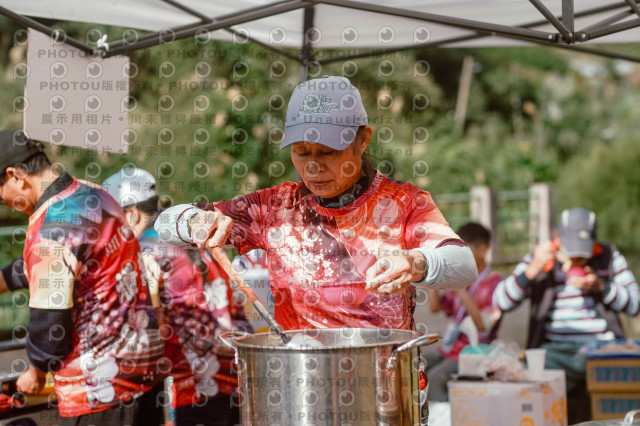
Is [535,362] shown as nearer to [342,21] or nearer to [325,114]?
[342,21]

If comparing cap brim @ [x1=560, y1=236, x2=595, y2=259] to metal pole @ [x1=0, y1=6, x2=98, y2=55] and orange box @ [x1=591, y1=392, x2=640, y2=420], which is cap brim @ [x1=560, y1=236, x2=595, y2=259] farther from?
metal pole @ [x1=0, y1=6, x2=98, y2=55]

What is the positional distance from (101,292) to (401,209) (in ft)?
4.08

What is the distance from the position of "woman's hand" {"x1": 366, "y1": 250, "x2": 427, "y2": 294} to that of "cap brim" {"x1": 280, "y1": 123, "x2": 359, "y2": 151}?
40 cm

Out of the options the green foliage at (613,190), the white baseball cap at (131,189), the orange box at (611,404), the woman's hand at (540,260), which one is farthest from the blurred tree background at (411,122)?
the orange box at (611,404)

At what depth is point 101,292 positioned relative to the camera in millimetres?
2740

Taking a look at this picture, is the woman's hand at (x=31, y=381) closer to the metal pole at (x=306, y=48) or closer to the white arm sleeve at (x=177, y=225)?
the white arm sleeve at (x=177, y=225)

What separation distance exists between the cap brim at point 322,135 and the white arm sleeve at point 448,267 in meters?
0.37

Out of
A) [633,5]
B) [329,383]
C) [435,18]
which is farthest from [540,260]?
[329,383]

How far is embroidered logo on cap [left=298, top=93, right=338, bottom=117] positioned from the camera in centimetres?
201

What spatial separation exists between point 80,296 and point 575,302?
329cm

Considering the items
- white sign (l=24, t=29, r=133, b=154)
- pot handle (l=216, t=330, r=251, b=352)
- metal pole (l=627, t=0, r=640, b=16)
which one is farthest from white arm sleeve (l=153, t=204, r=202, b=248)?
metal pole (l=627, t=0, r=640, b=16)

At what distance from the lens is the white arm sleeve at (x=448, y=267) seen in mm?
1771

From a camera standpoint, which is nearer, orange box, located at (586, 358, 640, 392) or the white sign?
the white sign

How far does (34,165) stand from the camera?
283 cm
